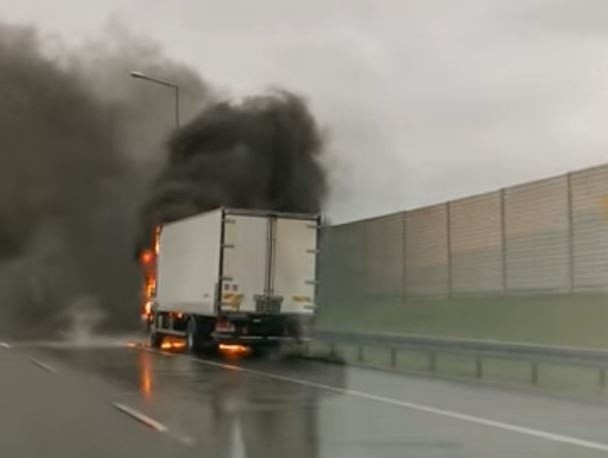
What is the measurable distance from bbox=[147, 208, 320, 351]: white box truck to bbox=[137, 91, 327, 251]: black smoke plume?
1025 cm

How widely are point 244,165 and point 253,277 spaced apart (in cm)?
1286

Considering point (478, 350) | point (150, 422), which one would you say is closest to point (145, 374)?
point (478, 350)

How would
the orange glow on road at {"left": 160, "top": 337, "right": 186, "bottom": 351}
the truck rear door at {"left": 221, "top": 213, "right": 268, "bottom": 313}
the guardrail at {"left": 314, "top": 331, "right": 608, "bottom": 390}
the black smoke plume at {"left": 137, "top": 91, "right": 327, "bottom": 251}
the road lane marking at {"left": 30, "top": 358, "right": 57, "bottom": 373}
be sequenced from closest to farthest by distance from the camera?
the guardrail at {"left": 314, "top": 331, "right": 608, "bottom": 390}
the road lane marking at {"left": 30, "top": 358, "right": 57, "bottom": 373}
the truck rear door at {"left": 221, "top": 213, "right": 268, "bottom": 313}
the orange glow on road at {"left": 160, "top": 337, "right": 186, "bottom": 351}
the black smoke plume at {"left": 137, "top": 91, "right": 327, "bottom": 251}

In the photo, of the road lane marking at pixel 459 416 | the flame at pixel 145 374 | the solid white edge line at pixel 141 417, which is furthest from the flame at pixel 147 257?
the solid white edge line at pixel 141 417

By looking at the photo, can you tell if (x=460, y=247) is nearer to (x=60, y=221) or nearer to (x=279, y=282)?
(x=279, y=282)

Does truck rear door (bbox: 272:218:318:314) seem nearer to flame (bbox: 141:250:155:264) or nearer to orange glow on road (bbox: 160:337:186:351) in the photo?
orange glow on road (bbox: 160:337:186:351)

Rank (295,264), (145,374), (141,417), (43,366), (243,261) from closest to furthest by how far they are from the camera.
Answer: (141,417) → (145,374) → (43,366) → (243,261) → (295,264)

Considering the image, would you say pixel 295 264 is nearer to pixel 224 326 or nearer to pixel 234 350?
pixel 224 326

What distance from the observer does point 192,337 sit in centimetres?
2705

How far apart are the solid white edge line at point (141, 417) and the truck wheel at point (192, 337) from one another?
12213mm

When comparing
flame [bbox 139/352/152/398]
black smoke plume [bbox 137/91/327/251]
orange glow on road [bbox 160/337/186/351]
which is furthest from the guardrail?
black smoke plume [bbox 137/91/327/251]

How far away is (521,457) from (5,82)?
104 feet

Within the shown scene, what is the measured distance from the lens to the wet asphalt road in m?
10.3

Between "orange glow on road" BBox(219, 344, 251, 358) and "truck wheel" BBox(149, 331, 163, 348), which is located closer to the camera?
"orange glow on road" BBox(219, 344, 251, 358)
